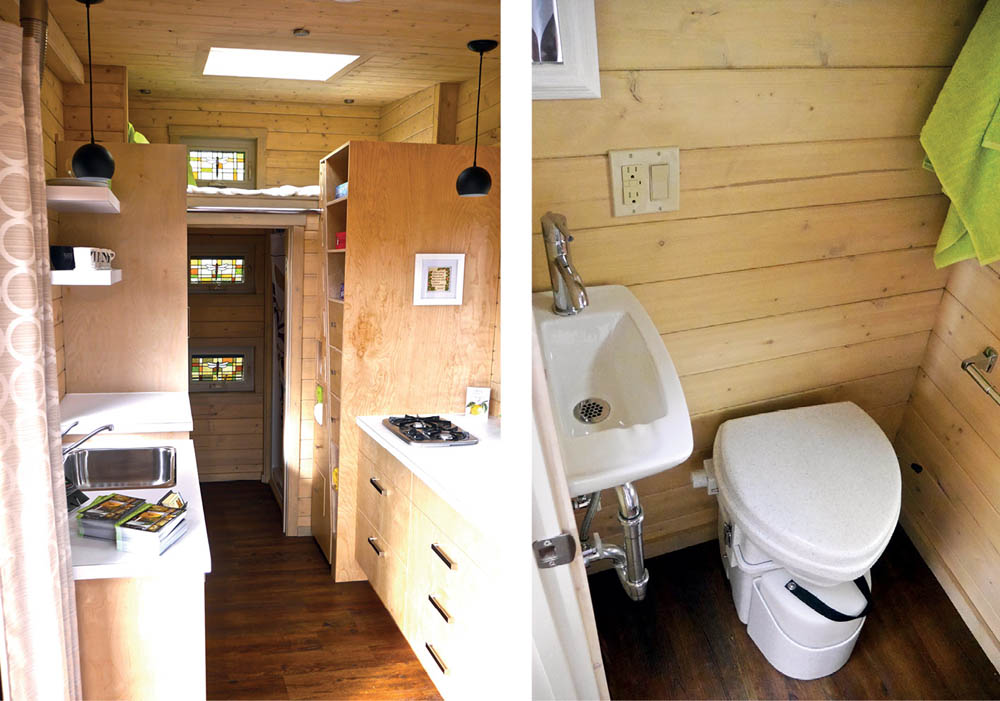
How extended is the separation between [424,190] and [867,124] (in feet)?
6.35

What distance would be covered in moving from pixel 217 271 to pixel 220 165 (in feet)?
0.93

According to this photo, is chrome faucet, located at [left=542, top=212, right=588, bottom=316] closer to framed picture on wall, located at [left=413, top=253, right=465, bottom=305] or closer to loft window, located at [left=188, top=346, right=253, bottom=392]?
loft window, located at [left=188, top=346, right=253, bottom=392]

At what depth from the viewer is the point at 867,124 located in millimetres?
655

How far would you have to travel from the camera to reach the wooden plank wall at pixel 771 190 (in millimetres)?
632

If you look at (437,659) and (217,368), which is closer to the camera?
(437,659)

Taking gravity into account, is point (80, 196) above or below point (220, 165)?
below

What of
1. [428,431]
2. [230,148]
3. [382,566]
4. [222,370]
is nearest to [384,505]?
[382,566]

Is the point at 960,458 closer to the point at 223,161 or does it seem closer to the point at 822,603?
the point at 822,603

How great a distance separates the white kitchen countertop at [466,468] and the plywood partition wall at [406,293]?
0.17 metres

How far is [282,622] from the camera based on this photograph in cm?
243

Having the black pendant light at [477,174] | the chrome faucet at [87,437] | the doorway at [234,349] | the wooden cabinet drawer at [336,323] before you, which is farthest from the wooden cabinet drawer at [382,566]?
the black pendant light at [477,174]

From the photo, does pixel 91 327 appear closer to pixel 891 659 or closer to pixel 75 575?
pixel 75 575

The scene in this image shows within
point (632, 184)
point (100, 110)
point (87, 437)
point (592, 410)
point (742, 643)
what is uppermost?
point (100, 110)

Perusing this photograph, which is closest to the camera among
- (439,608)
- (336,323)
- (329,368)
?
(439,608)
